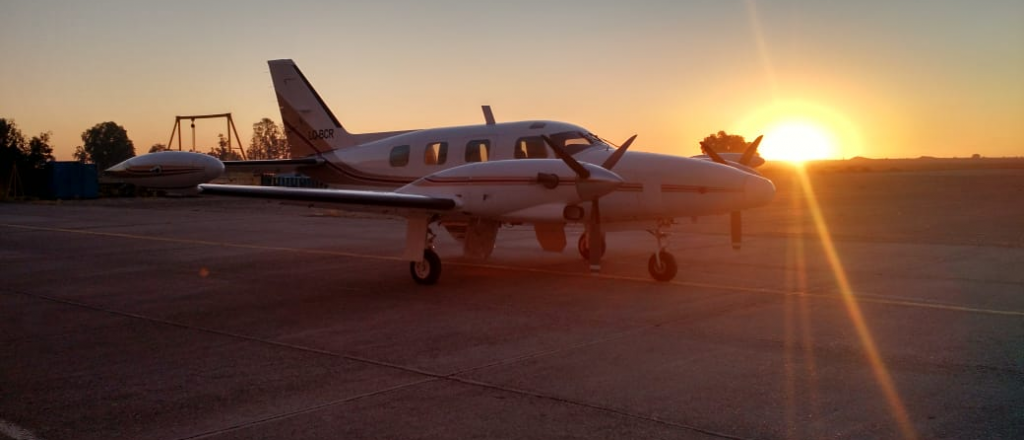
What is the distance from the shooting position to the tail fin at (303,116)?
63.5 ft

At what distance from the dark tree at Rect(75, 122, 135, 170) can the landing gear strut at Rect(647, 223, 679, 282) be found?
15466 centimetres

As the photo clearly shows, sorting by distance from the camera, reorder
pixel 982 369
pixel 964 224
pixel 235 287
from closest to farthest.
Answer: pixel 982 369 < pixel 235 287 < pixel 964 224

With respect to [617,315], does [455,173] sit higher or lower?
higher

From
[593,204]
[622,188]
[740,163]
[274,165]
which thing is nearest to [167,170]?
[274,165]

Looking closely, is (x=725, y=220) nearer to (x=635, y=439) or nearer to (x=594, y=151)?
(x=594, y=151)

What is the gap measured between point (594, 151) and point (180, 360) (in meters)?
8.46

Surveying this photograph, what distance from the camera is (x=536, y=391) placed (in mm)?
6824

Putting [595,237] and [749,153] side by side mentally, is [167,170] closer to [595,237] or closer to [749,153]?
[595,237]

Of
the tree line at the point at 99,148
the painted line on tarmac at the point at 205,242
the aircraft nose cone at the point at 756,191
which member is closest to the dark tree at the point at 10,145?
the tree line at the point at 99,148

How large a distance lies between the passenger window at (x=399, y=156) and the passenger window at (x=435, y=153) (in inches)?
20.1

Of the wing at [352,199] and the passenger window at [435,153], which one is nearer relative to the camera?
the wing at [352,199]

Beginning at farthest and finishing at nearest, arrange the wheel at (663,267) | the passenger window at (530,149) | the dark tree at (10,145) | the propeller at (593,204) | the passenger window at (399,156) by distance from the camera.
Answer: the dark tree at (10,145) → the passenger window at (399,156) → the passenger window at (530,149) → the wheel at (663,267) → the propeller at (593,204)

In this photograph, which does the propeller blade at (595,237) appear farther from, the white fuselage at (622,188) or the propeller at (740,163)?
the propeller at (740,163)

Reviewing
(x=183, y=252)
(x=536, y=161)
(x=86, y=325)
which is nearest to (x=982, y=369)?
(x=536, y=161)
